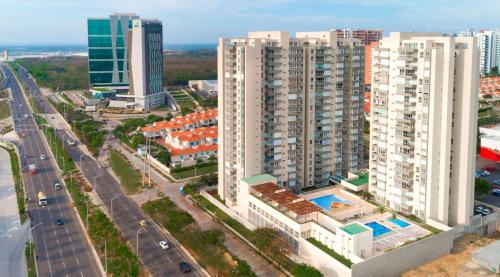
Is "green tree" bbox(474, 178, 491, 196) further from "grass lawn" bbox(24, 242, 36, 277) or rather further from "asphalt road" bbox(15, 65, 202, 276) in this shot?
"grass lawn" bbox(24, 242, 36, 277)

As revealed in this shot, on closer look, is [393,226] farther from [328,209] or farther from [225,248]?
[225,248]

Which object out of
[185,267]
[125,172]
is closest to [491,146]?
[125,172]

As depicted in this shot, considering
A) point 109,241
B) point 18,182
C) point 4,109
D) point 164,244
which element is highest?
point 4,109

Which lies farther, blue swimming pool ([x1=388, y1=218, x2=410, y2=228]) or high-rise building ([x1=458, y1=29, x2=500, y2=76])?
high-rise building ([x1=458, y1=29, x2=500, y2=76])

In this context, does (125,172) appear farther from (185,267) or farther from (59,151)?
(185,267)

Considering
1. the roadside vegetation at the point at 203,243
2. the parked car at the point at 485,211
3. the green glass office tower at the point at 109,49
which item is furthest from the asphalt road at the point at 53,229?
the green glass office tower at the point at 109,49

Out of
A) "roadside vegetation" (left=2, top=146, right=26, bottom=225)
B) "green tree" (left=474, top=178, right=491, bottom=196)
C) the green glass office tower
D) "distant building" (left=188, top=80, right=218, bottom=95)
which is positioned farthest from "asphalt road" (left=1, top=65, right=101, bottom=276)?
"distant building" (left=188, top=80, right=218, bottom=95)

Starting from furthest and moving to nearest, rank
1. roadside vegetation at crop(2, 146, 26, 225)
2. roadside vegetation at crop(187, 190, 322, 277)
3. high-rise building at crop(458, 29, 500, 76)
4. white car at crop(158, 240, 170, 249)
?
high-rise building at crop(458, 29, 500, 76), roadside vegetation at crop(2, 146, 26, 225), white car at crop(158, 240, 170, 249), roadside vegetation at crop(187, 190, 322, 277)
